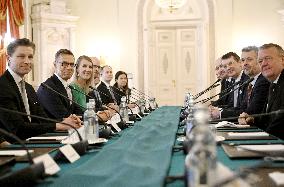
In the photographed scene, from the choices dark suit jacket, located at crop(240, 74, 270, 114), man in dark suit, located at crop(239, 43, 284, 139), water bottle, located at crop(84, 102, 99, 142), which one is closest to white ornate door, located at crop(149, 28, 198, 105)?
dark suit jacket, located at crop(240, 74, 270, 114)

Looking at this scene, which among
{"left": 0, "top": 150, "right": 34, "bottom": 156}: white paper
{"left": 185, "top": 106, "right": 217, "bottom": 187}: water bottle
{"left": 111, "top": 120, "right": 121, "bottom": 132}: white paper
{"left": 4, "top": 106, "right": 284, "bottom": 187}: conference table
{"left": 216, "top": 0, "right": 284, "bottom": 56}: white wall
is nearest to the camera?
{"left": 185, "top": 106, "right": 217, "bottom": 187}: water bottle

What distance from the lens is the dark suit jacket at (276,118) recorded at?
9.53 feet

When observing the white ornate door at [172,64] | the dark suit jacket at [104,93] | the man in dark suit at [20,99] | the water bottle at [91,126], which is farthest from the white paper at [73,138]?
the white ornate door at [172,64]

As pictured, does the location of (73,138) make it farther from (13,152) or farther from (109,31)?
(109,31)

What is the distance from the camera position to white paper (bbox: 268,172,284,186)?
119cm

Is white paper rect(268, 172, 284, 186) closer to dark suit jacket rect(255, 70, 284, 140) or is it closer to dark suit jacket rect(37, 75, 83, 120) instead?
dark suit jacket rect(255, 70, 284, 140)

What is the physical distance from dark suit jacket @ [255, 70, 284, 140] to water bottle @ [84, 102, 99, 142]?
1.28 metres

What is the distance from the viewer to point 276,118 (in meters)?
2.95

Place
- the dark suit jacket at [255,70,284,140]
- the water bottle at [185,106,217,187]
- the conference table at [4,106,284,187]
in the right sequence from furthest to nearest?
the dark suit jacket at [255,70,284,140]
the conference table at [4,106,284,187]
the water bottle at [185,106,217,187]

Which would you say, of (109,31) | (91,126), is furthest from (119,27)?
(91,126)

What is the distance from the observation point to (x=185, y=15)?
31.8 ft

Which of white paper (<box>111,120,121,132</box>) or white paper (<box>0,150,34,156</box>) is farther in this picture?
white paper (<box>111,120,121,132</box>)

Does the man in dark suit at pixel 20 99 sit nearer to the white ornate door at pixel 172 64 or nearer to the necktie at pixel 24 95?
the necktie at pixel 24 95

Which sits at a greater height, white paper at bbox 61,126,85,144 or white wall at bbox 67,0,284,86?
white wall at bbox 67,0,284,86
